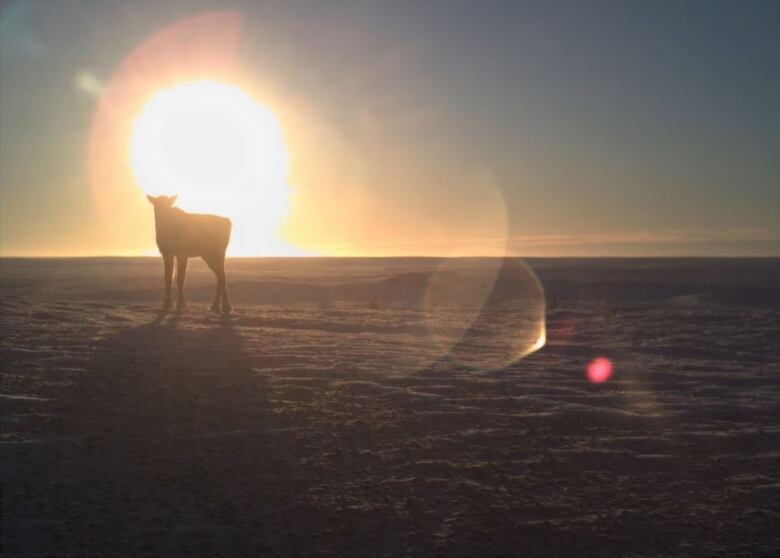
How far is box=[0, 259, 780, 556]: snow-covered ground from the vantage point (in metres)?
5.60

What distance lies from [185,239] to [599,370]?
1231cm

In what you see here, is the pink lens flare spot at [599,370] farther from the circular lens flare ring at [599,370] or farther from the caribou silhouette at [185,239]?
the caribou silhouette at [185,239]

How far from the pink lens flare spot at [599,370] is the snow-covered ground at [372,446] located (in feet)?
0.81

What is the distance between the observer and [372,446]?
7.86 m

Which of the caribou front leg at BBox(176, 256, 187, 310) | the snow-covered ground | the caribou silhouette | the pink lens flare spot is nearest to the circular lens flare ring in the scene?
the pink lens flare spot

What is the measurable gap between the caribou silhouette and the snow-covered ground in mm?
4393

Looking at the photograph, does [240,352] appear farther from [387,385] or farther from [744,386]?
[744,386]

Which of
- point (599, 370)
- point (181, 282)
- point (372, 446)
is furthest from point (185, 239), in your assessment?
point (372, 446)

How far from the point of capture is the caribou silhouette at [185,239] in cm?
2036

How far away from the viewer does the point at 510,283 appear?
4281 cm

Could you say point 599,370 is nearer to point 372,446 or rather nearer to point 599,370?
point 599,370

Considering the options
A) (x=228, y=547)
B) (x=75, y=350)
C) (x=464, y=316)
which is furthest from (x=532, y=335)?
(x=228, y=547)

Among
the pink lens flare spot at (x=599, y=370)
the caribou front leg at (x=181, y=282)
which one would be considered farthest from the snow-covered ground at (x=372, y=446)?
the caribou front leg at (x=181, y=282)

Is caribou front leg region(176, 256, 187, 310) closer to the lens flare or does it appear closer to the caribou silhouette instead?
the caribou silhouette
